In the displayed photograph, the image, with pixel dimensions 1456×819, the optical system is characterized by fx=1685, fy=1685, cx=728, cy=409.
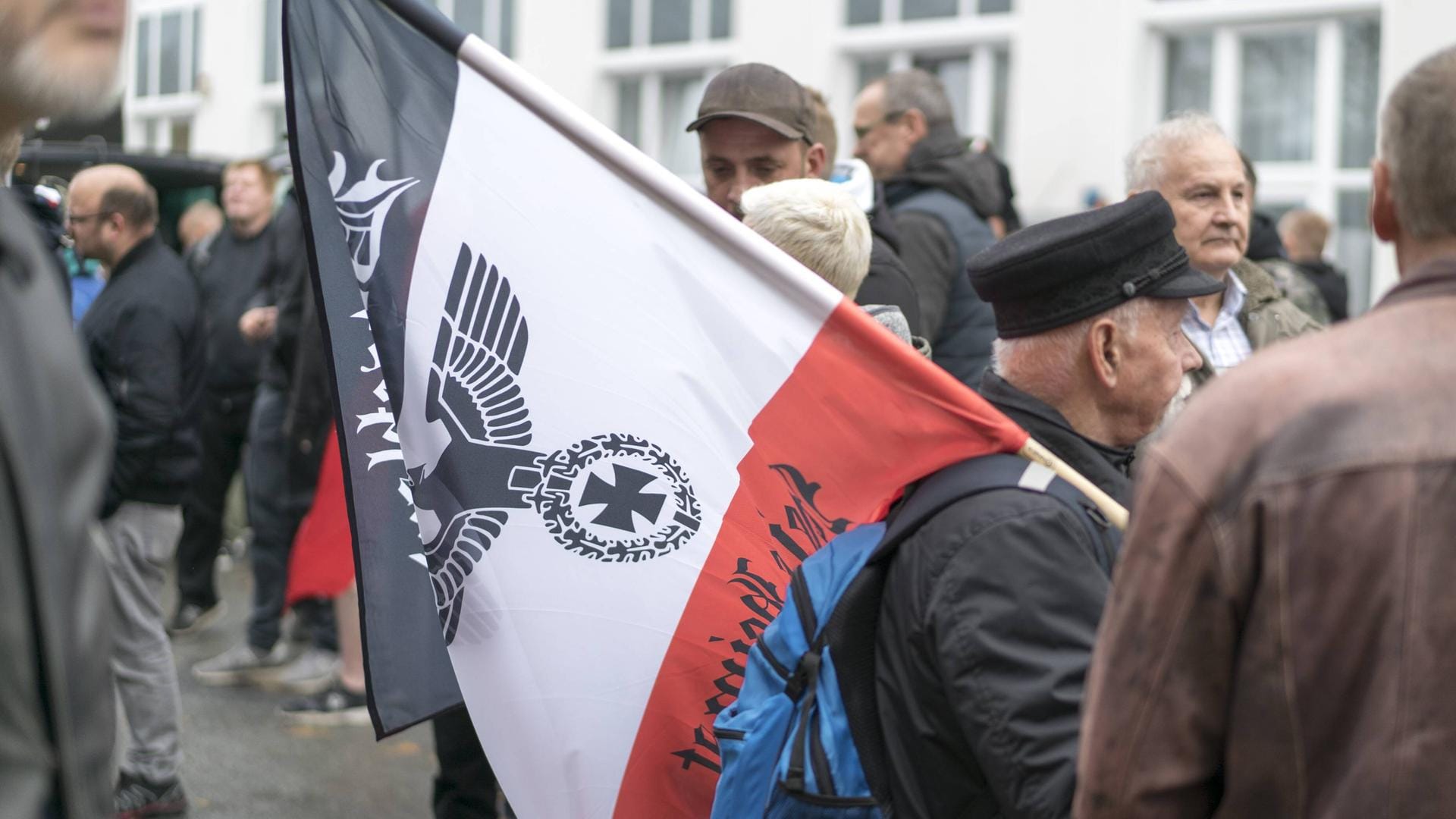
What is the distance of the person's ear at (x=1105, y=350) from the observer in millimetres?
2598

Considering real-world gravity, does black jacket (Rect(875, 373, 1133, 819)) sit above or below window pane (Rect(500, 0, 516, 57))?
below

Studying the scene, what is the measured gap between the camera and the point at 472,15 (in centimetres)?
1573

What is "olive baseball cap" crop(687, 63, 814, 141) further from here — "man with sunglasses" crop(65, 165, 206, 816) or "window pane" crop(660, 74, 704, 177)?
"window pane" crop(660, 74, 704, 177)

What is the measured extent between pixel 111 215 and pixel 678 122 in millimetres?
9105

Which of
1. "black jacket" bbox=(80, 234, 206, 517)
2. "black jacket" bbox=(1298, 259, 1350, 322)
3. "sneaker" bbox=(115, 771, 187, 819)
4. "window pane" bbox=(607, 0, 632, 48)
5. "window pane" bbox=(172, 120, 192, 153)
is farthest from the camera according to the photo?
"window pane" bbox=(172, 120, 192, 153)

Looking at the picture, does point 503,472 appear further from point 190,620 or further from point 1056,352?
point 190,620

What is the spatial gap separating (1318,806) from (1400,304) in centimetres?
51

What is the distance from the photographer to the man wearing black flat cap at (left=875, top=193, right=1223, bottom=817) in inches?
85.6

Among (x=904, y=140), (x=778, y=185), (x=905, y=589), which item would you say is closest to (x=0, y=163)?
(x=778, y=185)

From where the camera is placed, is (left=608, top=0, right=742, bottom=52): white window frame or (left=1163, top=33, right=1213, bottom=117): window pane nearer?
(left=1163, top=33, right=1213, bottom=117): window pane

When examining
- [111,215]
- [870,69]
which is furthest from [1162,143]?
[870,69]

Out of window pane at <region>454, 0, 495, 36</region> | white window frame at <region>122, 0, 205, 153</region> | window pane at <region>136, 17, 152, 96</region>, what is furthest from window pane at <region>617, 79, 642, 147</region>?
window pane at <region>136, 17, 152, 96</region>

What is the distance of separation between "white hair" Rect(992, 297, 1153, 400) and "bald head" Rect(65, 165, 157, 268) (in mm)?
4390

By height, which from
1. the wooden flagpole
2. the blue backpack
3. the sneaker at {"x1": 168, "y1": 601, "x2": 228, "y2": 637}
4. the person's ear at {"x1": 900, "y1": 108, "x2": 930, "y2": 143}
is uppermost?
the person's ear at {"x1": 900, "y1": 108, "x2": 930, "y2": 143}
